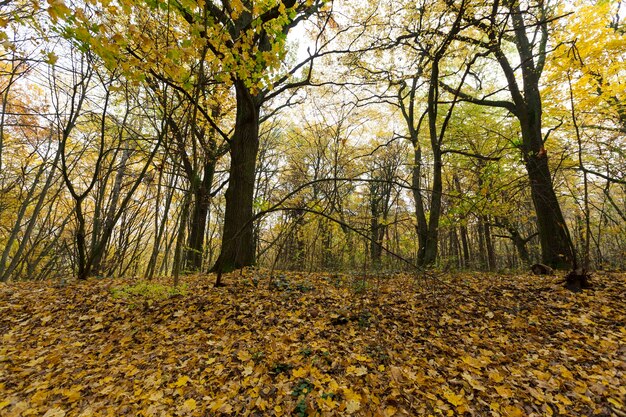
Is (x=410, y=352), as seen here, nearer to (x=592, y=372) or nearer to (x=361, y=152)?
(x=592, y=372)

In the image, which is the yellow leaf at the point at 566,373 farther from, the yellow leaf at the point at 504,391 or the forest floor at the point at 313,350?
the yellow leaf at the point at 504,391

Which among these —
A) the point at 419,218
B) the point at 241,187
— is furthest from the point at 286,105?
the point at 419,218

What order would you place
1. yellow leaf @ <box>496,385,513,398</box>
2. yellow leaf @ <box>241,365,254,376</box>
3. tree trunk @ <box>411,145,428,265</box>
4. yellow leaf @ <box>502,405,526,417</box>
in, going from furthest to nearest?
tree trunk @ <box>411,145,428,265</box> → yellow leaf @ <box>241,365,254,376</box> → yellow leaf @ <box>496,385,513,398</box> → yellow leaf @ <box>502,405,526,417</box>

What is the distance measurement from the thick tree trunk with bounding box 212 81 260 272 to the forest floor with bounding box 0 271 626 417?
1196 mm

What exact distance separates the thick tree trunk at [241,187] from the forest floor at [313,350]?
1.20 metres

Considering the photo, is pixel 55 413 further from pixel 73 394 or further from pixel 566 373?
pixel 566 373

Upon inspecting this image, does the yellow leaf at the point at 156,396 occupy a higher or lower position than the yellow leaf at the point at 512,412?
lower

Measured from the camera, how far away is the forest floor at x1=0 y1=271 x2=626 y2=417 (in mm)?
2730

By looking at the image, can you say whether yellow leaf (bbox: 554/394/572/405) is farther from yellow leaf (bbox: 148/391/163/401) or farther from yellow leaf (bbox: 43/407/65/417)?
yellow leaf (bbox: 43/407/65/417)

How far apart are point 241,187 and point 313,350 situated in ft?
13.5

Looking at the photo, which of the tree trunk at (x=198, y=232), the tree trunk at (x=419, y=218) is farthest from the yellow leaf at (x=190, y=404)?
the tree trunk at (x=419, y=218)

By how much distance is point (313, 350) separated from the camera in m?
3.58

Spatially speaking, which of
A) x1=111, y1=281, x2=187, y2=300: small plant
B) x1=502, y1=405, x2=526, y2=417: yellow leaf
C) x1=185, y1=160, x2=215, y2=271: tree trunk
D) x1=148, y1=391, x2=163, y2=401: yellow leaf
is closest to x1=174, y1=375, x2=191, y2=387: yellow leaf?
x1=148, y1=391, x2=163, y2=401: yellow leaf

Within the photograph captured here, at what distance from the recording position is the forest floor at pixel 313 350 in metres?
2.73
